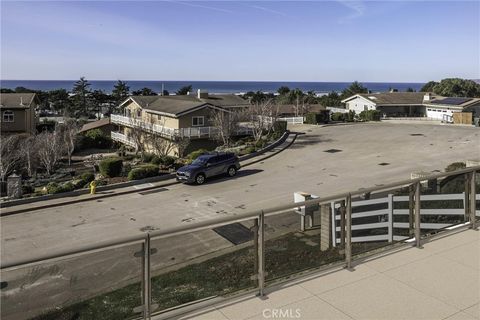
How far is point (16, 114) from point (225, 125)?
2855 centimetres

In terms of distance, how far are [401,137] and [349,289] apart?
42256mm

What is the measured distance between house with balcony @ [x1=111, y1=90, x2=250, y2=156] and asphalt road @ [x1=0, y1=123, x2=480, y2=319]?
9.29 metres

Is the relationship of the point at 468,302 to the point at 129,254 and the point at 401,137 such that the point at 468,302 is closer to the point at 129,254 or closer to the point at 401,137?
the point at 129,254

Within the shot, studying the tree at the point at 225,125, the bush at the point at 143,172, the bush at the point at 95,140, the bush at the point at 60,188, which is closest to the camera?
the bush at the point at 60,188

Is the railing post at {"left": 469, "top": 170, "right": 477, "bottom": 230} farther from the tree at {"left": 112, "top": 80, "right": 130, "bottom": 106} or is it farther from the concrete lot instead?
the tree at {"left": 112, "top": 80, "right": 130, "bottom": 106}

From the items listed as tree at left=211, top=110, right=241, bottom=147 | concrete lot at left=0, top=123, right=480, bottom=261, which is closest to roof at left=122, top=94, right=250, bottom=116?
tree at left=211, top=110, right=241, bottom=147

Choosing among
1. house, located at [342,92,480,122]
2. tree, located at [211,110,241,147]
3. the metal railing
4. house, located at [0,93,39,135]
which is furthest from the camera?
house, located at [342,92,480,122]

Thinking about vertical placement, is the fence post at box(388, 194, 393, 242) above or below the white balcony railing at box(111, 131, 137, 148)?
below

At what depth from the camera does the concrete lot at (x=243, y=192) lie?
18.6 meters

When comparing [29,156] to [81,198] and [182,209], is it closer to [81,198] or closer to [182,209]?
[81,198]

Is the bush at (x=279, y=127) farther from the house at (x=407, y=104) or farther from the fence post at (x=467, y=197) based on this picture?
the fence post at (x=467, y=197)

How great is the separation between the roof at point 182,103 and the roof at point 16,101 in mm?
12893

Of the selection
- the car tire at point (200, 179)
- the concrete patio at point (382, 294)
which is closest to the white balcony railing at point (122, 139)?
the car tire at point (200, 179)

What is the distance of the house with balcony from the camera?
41.1 meters
